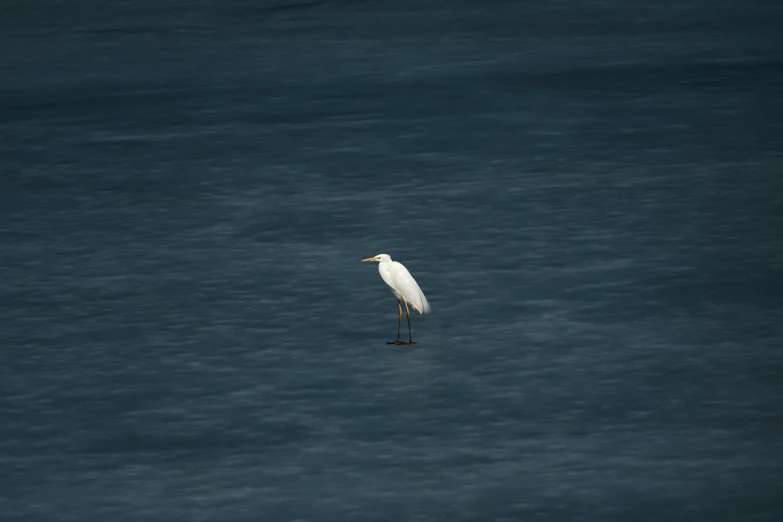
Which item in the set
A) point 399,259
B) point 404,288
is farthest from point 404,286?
point 399,259

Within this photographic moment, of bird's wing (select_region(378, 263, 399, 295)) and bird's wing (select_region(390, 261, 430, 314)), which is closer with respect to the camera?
bird's wing (select_region(390, 261, 430, 314))

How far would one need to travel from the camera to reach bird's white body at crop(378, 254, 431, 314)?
21.9 metres

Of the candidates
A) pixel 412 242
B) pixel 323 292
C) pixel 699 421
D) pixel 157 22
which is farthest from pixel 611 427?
pixel 157 22

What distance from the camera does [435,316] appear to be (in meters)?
23.0

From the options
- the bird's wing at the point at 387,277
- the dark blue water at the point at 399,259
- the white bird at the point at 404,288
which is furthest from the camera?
the bird's wing at the point at 387,277

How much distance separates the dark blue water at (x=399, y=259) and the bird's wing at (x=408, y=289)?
48 centimetres

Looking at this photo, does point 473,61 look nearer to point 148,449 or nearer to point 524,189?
point 524,189

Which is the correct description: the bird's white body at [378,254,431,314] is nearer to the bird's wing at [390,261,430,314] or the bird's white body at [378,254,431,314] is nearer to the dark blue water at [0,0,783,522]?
the bird's wing at [390,261,430,314]

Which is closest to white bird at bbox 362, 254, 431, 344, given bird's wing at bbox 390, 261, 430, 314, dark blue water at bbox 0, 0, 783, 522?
→ bird's wing at bbox 390, 261, 430, 314

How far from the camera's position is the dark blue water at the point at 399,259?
58.3ft

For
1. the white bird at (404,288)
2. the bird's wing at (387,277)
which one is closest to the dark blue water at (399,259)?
the white bird at (404,288)

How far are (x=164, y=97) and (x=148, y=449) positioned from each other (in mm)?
18884

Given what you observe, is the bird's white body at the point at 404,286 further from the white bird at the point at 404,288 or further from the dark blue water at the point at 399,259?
the dark blue water at the point at 399,259

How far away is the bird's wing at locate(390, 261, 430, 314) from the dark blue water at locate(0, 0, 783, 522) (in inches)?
18.9
